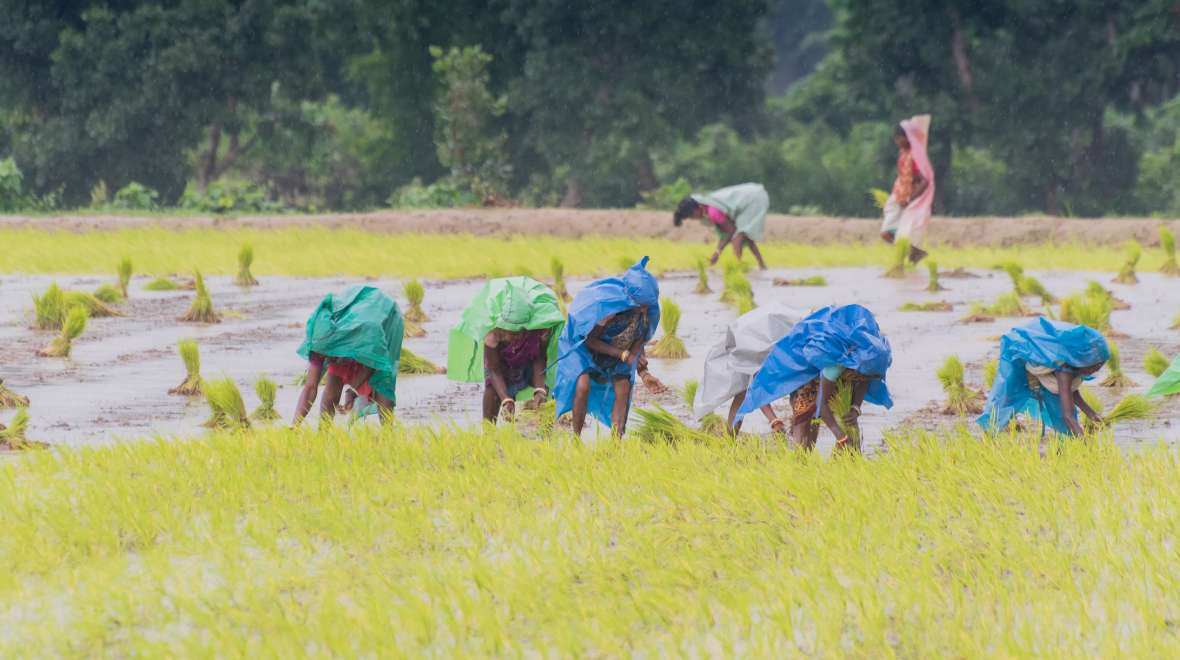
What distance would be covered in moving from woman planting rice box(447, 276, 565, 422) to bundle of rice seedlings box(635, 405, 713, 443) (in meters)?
0.63

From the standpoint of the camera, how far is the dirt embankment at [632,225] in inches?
917

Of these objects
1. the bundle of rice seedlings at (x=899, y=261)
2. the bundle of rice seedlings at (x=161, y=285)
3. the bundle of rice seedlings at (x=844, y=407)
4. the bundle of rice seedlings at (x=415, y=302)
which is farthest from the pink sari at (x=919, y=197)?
the bundle of rice seedlings at (x=844, y=407)

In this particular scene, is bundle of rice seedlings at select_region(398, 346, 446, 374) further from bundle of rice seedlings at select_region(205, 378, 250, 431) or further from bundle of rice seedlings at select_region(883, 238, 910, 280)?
bundle of rice seedlings at select_region(883, 238, 910, 280)

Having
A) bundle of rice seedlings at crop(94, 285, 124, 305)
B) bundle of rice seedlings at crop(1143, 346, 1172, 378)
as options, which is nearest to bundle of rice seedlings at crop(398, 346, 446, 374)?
bundle of rice seedlings at crop(1143, 346, 1172, 378)

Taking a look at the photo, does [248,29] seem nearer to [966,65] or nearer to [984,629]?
[966,65]

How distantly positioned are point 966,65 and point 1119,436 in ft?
68.8

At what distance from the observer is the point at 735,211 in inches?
708

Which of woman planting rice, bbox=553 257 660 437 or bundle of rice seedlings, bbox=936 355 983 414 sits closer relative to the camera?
woman planting rice, bbox=553 257 660 437

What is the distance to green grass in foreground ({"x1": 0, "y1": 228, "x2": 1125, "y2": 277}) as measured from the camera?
59.9 feet

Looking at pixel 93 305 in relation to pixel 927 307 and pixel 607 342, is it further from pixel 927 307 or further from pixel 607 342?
pixel 607 342

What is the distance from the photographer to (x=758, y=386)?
7.41m

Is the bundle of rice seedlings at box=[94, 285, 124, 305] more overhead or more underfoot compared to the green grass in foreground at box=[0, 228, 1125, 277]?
more overhead

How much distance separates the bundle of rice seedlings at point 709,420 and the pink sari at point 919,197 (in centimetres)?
963

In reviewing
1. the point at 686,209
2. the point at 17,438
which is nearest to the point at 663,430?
the point at 17,438
